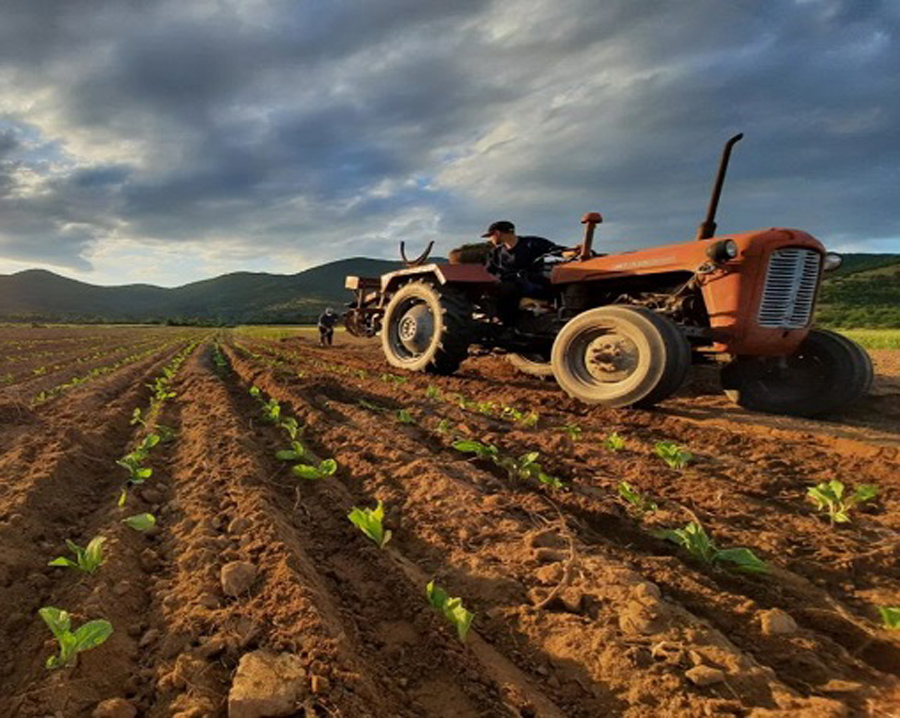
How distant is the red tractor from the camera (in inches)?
186

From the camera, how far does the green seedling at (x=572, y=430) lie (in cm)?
403

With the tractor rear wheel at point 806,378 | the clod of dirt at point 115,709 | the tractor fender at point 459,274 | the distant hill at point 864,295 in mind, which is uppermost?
the distant hill at point 864,295

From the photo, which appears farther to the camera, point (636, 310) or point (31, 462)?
point (636, 310)

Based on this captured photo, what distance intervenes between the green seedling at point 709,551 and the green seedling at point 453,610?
1.02 meters

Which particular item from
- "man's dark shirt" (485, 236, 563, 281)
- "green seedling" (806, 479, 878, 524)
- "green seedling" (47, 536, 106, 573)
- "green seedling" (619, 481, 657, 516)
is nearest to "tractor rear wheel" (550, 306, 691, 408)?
"man's dark shirt" (485, 236, 563, 281)

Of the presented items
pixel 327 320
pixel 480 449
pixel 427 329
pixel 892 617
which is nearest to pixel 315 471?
pixel 480 449

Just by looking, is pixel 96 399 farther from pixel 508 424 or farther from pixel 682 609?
pixel 682 609

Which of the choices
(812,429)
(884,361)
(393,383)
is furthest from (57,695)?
(884,361)

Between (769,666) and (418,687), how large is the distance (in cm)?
105

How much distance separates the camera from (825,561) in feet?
6.86

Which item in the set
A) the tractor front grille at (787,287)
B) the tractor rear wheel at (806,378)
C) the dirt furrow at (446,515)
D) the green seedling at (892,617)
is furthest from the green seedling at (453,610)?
the tractor rear wheel at (806,378)

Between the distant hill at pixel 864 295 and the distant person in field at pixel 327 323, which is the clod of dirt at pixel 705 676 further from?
the distant hill at pixel 864 295

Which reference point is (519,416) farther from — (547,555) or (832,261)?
(832,261)

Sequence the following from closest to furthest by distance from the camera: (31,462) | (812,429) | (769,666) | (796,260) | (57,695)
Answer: (57,695) → (769,666) → (31,462) → (812,429) → (796,260)
